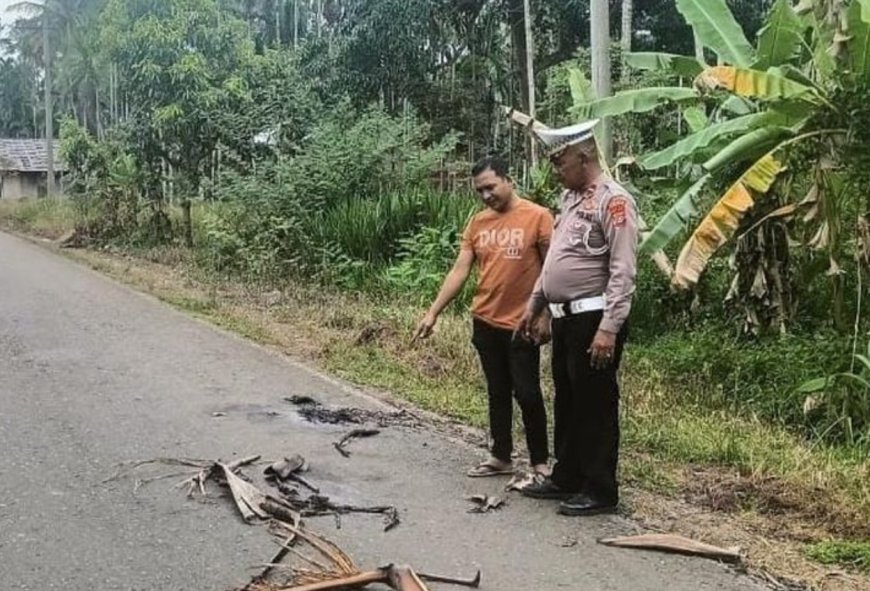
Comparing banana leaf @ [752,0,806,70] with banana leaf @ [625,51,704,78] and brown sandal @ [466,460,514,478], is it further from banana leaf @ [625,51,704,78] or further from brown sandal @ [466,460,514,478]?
brown sandal @ [466,460,514,478]

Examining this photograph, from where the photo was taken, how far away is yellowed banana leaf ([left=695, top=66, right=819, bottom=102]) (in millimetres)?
6621

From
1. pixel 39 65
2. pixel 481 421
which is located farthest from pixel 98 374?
pixel 39 65

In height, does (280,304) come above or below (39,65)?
below

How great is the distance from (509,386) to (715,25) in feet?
14.1

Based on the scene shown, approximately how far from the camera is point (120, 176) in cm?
2238

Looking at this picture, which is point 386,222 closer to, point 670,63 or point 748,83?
point 670,63

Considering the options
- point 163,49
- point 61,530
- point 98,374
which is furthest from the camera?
point 163,49

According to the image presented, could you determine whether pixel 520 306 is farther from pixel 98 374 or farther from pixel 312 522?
pixel 98 374

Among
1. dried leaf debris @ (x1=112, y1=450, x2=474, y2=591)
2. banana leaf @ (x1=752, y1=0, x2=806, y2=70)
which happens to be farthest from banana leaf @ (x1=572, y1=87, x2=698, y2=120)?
dried leaf debris @ (x1=112, y1=450, x2=474, y2=591)

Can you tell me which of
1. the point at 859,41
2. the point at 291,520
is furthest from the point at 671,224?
the point at 291,520

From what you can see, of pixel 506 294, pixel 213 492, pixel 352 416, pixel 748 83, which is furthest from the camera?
pixel 352 416

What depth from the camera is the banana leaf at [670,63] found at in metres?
8.35

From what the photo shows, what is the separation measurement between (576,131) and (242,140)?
1504cm

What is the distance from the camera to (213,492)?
211 inches
